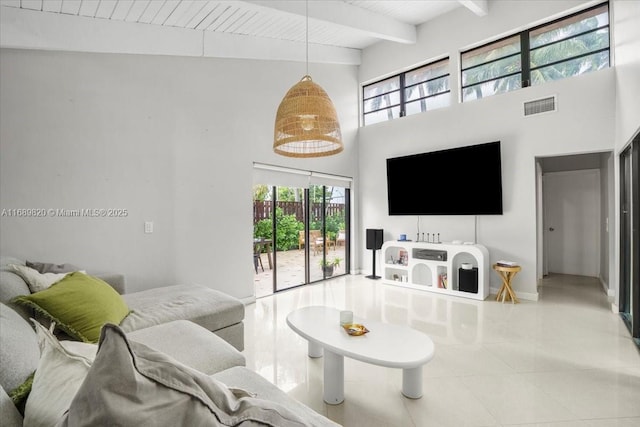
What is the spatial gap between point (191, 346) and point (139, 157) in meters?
2.51

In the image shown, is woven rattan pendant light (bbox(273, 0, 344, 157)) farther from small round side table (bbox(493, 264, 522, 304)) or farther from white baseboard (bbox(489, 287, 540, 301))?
white baseboard (bbox(489, 287, 540, 301))

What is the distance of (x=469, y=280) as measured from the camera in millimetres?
4695

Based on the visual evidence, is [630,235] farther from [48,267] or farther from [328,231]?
[48,267]

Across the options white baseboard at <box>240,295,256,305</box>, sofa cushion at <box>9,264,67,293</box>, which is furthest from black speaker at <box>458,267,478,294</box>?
sofa cushion at <box>9,264,67,293</box>

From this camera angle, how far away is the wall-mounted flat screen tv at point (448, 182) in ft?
15.9

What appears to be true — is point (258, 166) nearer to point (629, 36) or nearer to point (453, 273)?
point (453, 273)

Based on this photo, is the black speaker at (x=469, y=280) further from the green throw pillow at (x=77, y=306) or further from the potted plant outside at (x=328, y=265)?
the green throw pillow at (x=77, y=306)

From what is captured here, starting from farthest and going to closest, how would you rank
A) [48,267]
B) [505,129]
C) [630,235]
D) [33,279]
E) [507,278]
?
[505,129] < [507,278] < [630,235] < [48,267] < [33,279]

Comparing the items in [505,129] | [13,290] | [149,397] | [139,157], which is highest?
[505,129]

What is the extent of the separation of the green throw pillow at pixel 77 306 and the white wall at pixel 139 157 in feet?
3.91

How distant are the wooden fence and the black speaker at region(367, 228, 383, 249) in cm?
78

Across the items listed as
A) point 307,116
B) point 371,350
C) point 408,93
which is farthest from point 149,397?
point 408,93

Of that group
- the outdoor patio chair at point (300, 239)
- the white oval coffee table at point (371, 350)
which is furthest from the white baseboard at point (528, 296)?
the outdoor patio chair at point (300, 239)

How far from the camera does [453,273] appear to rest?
4953 millimetres
